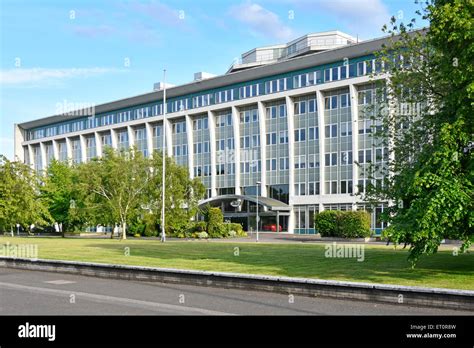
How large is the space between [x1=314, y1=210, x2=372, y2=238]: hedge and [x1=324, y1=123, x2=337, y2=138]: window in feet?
55.7

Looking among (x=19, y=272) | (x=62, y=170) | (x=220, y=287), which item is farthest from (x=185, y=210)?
(x=220, y=287)

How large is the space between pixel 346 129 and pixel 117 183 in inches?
1129

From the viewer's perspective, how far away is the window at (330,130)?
62553mm

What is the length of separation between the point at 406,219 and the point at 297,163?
5193 cm

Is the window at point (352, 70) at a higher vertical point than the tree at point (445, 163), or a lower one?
higher

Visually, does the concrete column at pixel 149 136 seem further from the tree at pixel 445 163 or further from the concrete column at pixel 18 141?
the tree at pixel 445 163

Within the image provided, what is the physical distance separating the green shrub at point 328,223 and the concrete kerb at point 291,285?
1270 inches

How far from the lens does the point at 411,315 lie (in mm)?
10094

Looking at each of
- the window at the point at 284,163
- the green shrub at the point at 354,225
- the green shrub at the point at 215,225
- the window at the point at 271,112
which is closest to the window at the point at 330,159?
the window at the point at 284,163

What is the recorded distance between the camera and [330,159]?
62969mm

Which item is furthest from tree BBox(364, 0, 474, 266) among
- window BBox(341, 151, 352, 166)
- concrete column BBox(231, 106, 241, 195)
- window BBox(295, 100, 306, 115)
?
concrete column BBox(231, 106, 241, 195)

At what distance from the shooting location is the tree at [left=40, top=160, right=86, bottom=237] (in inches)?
2103

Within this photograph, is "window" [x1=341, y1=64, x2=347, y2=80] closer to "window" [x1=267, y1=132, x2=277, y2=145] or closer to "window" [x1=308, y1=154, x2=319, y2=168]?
"window" [x1=308, y1=154, x2=319, y2=168]
